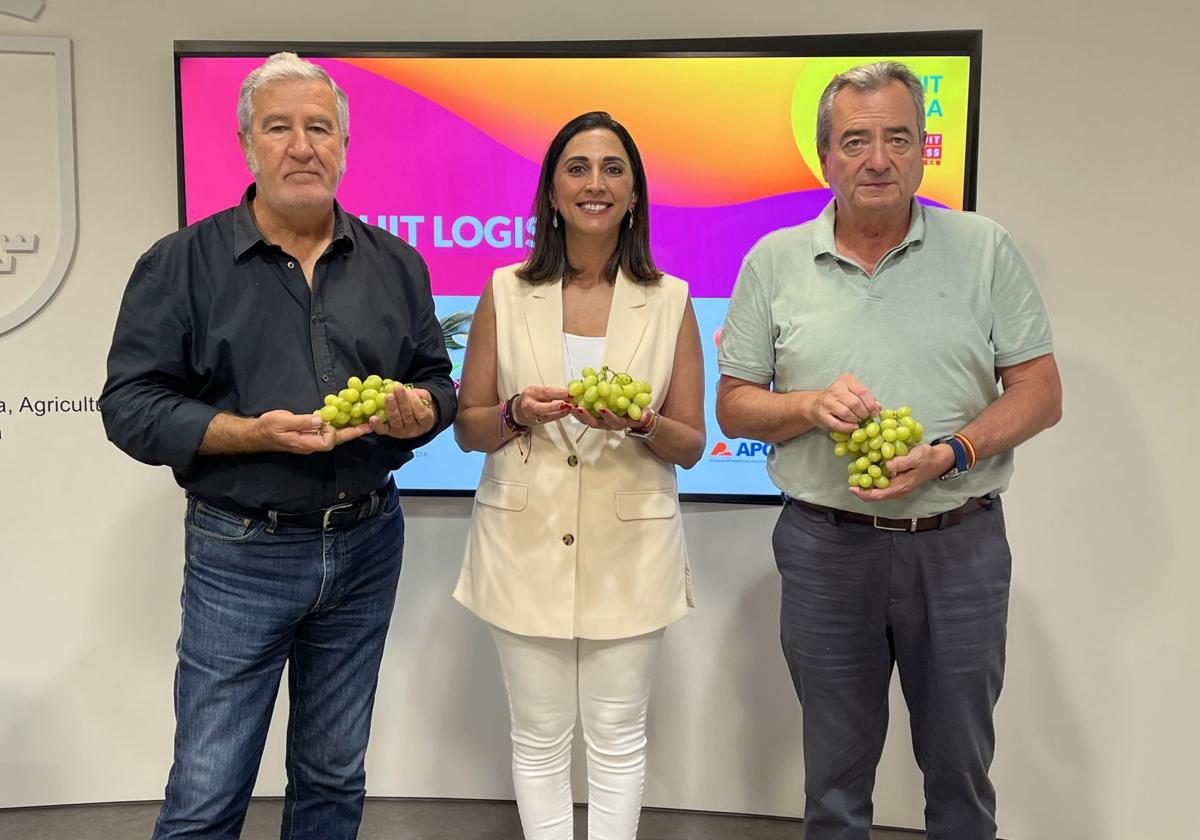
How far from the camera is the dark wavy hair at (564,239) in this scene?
206 cm

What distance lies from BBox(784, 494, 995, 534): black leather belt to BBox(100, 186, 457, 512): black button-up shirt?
36.1 inches

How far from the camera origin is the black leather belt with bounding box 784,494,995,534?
1854 mm

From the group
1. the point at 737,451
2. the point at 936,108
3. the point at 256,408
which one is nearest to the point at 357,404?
the point at 256,408

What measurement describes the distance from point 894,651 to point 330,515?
1.20 meters

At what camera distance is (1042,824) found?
2852mm

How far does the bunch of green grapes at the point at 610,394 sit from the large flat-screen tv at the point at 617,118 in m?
0.99

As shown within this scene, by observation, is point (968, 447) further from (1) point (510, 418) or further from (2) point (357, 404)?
(2) point (357, 404)

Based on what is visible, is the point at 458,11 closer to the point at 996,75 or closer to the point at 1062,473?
the point at 996,75

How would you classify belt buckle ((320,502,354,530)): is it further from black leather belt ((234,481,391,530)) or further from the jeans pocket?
the jeans pocket

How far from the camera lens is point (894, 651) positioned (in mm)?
1964

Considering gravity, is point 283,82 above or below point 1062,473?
above

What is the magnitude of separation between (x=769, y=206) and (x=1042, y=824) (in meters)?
2.06

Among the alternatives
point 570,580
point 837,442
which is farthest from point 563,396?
point 837,442

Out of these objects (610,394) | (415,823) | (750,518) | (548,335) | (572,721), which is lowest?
(415,823)
